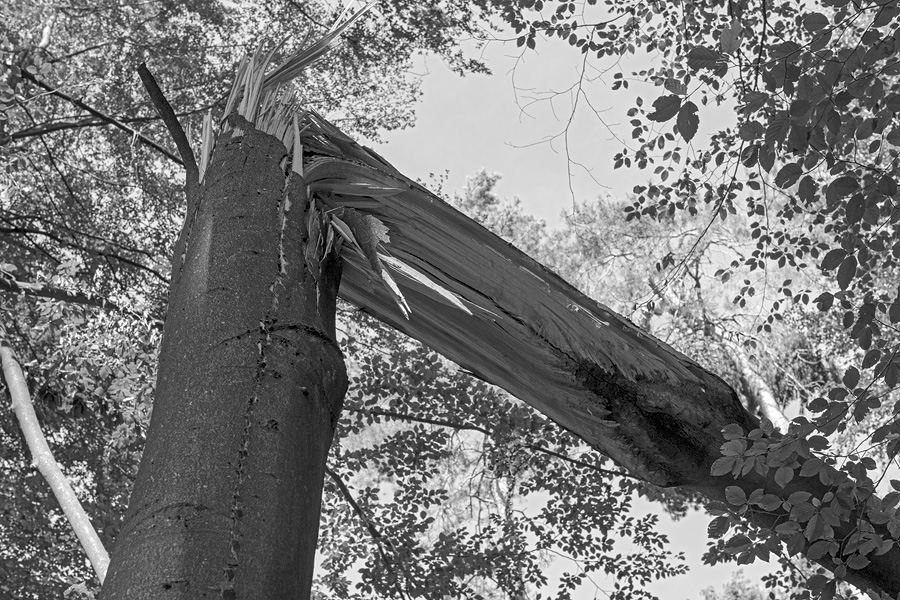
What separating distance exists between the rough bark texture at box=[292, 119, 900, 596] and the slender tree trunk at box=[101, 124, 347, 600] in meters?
0.25

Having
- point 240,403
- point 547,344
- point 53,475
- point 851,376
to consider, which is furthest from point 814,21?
point 53,475

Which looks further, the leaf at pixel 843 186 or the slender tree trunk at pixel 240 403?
the leaf at pixel 843 186

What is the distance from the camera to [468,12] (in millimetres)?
7984

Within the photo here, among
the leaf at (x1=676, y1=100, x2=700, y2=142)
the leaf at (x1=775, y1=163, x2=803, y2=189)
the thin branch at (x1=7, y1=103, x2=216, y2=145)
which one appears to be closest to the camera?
the leaf at (x1=676, y1=100, x2=700, y2=142)

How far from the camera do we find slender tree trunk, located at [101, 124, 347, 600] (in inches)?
47.3

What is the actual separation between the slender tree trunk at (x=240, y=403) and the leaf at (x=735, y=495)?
1.27 m

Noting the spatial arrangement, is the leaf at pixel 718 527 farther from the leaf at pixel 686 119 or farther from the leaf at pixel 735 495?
the leaf at pixel 686 119

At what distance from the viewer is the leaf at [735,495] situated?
7.35 ft

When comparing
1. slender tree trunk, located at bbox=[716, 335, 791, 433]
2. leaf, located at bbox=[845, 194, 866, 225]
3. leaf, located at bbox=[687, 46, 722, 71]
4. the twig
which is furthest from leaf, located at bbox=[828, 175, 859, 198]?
slender tree trunk, located at bbox=[716, 335, 791, 433]

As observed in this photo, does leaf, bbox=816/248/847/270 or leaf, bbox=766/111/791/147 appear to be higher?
leaf, bbox=766/111/791/147

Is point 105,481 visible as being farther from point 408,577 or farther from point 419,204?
point 419,204

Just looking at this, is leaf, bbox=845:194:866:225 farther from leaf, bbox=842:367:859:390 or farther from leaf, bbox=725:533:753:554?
leaf, bbox=725:533:753:554

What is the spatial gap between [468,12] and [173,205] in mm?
3603

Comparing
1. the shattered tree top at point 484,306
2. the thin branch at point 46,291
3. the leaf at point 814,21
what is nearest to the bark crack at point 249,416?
the shattered tree top at point 484,306
